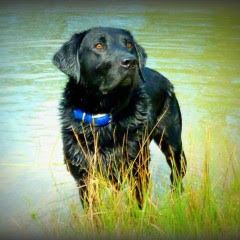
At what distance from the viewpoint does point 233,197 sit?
406 centimetres

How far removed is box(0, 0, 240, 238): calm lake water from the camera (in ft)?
19.2

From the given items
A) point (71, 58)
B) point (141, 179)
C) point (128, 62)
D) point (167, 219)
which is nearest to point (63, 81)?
point (71, 58)

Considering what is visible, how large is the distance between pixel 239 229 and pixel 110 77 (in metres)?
1.76

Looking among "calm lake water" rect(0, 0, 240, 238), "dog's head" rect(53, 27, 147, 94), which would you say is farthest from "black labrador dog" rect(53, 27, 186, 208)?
"calm lake water" rect(0, 0, 240, 238)

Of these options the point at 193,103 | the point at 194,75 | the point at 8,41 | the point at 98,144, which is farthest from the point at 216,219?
the point at 8,41

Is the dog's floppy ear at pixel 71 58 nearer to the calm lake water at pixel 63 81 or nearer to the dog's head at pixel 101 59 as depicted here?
the dog's head at pixel 101 59

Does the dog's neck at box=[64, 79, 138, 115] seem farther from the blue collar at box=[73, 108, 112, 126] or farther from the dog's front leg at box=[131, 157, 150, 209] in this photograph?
the dog's front leg at box=[131, 157, 150, 209]

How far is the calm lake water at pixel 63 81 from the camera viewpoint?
587 cm

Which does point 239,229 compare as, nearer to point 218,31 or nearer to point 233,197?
point 233,197

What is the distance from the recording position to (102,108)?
5055mm

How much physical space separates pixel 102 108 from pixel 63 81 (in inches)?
213

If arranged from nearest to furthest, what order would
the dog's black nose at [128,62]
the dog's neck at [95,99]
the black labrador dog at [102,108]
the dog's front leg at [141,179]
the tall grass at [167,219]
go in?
the tall grass at [167,219] < the dog's front leg at [141,179] < the dog's black nose at [128,62] < the black labrador dog at [102,108] < the dog's neck at [95,99]

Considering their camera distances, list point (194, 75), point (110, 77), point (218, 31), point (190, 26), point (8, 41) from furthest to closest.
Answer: point (190, 26)
point (218, 31)
point (8, 41)
point (194, 75)
point (110, 77)

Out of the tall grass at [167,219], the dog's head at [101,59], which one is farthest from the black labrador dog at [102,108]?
the tall grass at [167,219]
